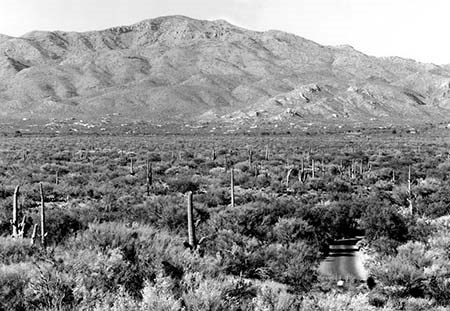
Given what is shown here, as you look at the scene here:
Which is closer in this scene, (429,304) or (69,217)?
(429,304)

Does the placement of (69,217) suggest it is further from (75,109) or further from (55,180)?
(75,109)

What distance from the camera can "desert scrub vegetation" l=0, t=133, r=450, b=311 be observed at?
8.36 metres

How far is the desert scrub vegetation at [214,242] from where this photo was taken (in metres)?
8.36

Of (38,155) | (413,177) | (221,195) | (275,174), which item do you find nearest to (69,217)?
(221,195)

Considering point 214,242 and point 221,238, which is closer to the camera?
point 214,242

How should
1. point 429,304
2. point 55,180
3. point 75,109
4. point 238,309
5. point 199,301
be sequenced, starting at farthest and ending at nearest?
1. point 75,109
2. point 55,180
3. point 429,304
4. point 238,309
5. point 199,301

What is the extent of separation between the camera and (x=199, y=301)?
791 centimetres

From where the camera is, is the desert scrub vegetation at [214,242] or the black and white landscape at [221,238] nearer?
the desert scrub vegetation at [214,242]

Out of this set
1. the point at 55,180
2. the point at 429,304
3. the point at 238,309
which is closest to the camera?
the point at 238,309

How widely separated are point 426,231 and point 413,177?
76.3ft

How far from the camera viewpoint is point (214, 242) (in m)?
16.8

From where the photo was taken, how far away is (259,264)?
598 inches

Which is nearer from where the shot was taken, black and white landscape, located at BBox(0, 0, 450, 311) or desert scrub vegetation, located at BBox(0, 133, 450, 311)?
desert scrub vegetation, located at BBox(0, 133, 450, 311)

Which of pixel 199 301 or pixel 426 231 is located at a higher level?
pixel 199 301
